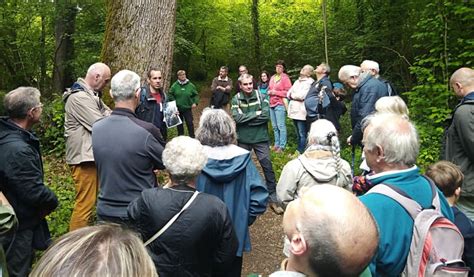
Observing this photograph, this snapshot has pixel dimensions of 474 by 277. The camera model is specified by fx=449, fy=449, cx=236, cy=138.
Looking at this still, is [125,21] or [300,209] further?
[125,21]

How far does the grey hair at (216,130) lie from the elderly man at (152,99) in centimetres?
217

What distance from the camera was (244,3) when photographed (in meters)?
30.3

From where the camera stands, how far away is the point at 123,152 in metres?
3.47

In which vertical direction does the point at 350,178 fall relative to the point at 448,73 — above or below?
below

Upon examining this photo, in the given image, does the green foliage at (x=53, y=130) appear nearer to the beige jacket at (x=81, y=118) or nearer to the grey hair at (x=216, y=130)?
the beige jacket at (x=81, y=118)

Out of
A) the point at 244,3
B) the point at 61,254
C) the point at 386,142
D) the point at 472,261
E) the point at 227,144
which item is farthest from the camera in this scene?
the point at 244,3

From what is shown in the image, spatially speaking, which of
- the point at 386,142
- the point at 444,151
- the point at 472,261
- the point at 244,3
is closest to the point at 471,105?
the point at 444,151

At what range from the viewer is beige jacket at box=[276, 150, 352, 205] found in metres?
3.48

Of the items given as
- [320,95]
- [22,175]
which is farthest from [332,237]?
[320,95]

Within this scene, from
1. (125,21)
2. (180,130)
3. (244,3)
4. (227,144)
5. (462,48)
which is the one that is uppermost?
(244,3)

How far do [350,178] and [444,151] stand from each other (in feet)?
4.01

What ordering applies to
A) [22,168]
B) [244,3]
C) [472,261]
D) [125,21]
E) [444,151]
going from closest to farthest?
[472,261] → [22,168] → [444,151] → [125,21] → [244,3]

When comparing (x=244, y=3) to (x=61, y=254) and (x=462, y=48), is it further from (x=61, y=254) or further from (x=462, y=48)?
(x=61, y=254)

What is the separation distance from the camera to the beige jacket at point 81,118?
14.6 ft
